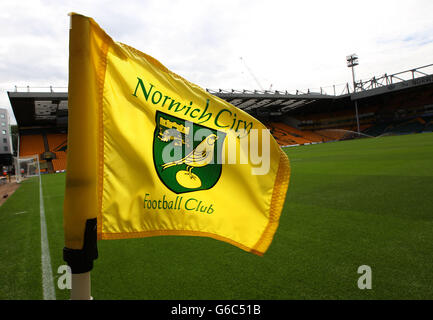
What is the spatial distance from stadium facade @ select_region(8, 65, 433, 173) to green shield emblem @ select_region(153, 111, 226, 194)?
28567 mm

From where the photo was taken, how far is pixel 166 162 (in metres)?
1.70

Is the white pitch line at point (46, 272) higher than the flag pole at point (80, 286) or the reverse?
the reverse

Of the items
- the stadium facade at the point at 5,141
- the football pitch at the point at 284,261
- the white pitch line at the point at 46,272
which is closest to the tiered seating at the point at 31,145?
the stadium facade at the point at 5,141

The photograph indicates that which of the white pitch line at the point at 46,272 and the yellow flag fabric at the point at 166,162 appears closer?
the yellow flag fabric at the point at 166,162

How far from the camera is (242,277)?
2635 mm

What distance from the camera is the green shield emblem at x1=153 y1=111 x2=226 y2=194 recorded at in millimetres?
1685

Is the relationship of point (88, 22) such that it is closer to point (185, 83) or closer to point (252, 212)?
point (185, 83)

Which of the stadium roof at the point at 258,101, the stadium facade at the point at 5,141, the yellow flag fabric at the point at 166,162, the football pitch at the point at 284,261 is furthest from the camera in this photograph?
the stadium facade at the point at 5,141

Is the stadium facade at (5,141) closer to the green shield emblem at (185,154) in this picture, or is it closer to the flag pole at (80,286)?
the green shield emblem at (185,154)

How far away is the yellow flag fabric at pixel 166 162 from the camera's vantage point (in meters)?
1.53

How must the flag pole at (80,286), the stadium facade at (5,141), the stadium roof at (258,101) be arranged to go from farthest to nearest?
the stadium facade at (5,141), the stadium roof at (258,101), the flag pole at (80,286)

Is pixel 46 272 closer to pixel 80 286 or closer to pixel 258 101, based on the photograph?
pixel 80 286

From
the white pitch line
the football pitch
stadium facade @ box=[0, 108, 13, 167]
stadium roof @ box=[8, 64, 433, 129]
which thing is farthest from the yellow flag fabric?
stadium facade @ box=[0, 108, 13, 167]
